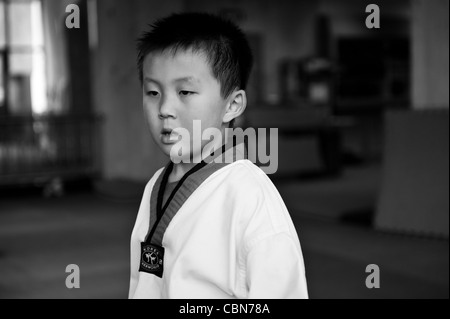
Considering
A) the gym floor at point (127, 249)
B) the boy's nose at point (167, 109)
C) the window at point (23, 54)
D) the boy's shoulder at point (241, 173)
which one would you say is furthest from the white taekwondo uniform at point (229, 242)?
the window at point (23, 54)

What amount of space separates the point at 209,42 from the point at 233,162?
227 millimetres

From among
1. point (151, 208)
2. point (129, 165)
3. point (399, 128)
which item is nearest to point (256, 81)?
point (129, 165)

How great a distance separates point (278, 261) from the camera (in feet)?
3.56

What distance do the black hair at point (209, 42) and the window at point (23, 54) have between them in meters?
18.1

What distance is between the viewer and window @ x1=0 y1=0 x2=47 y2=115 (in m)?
18.8

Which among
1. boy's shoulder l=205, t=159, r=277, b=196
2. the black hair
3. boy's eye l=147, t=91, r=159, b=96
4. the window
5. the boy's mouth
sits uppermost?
the window

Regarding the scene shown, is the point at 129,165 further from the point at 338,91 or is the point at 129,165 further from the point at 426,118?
the point at 338,91

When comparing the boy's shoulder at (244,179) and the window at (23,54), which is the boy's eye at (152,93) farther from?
the window at (23,54)

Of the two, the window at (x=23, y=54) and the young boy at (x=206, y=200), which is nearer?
the young boy at (x=206, y=200)

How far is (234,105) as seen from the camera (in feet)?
4.10

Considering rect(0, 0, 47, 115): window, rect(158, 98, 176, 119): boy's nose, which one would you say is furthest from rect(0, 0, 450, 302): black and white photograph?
rect(0, 0, 47, 115): window

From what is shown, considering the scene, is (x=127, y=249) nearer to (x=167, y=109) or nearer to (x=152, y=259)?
(x=152, y=259)

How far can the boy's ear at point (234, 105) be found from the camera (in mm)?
1237

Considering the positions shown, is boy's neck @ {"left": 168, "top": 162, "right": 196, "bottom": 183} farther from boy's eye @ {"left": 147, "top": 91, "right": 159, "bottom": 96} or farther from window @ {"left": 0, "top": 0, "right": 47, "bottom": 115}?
window @ {"left": 0, "top": 0, "right": 47, "bottom": 115}
